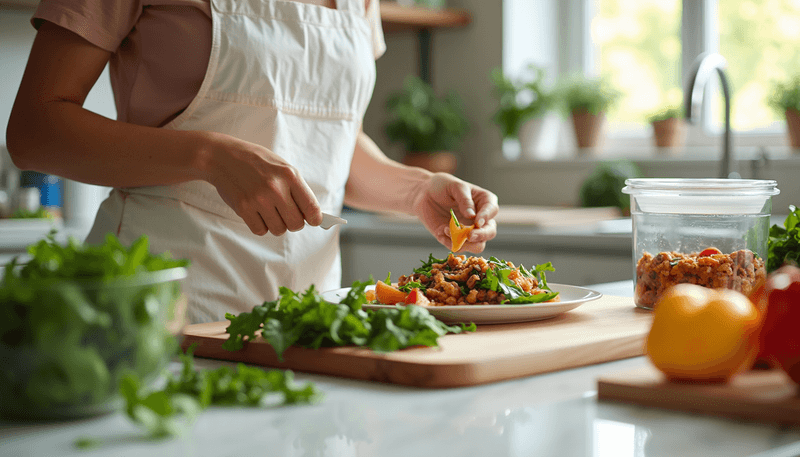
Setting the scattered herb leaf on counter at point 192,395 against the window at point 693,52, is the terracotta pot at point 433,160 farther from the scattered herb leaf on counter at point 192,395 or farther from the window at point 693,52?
the scattered herb leaf on counter at point 192,395

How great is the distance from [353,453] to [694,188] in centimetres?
68

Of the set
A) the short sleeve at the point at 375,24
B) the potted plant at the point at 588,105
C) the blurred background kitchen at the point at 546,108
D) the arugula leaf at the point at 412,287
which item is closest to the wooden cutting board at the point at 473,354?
the arugula leaf at the point at 412,287

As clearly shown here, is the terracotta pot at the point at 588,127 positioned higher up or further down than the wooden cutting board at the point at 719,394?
higher up

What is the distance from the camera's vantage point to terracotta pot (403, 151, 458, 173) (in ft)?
10.6

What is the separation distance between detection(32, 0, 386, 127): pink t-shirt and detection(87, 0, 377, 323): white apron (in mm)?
25

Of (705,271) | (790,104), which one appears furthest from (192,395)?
(790,104)

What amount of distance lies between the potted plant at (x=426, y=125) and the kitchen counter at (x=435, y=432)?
2526mm

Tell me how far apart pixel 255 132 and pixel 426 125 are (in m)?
1.89

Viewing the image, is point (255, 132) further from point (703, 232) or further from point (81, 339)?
point (81, 339)

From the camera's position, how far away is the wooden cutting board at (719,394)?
648 mm

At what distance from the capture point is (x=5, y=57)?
2812 millimetres

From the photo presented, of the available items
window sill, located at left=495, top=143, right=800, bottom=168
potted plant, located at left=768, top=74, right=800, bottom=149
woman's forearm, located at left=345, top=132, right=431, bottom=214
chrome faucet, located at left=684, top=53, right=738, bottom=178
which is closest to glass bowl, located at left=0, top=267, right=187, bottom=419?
woman's forearm, located at left=345, top=132, right=431, bottom=214

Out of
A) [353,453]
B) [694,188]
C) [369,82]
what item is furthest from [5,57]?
[353,453]

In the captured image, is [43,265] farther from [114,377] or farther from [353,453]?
[353,453]
